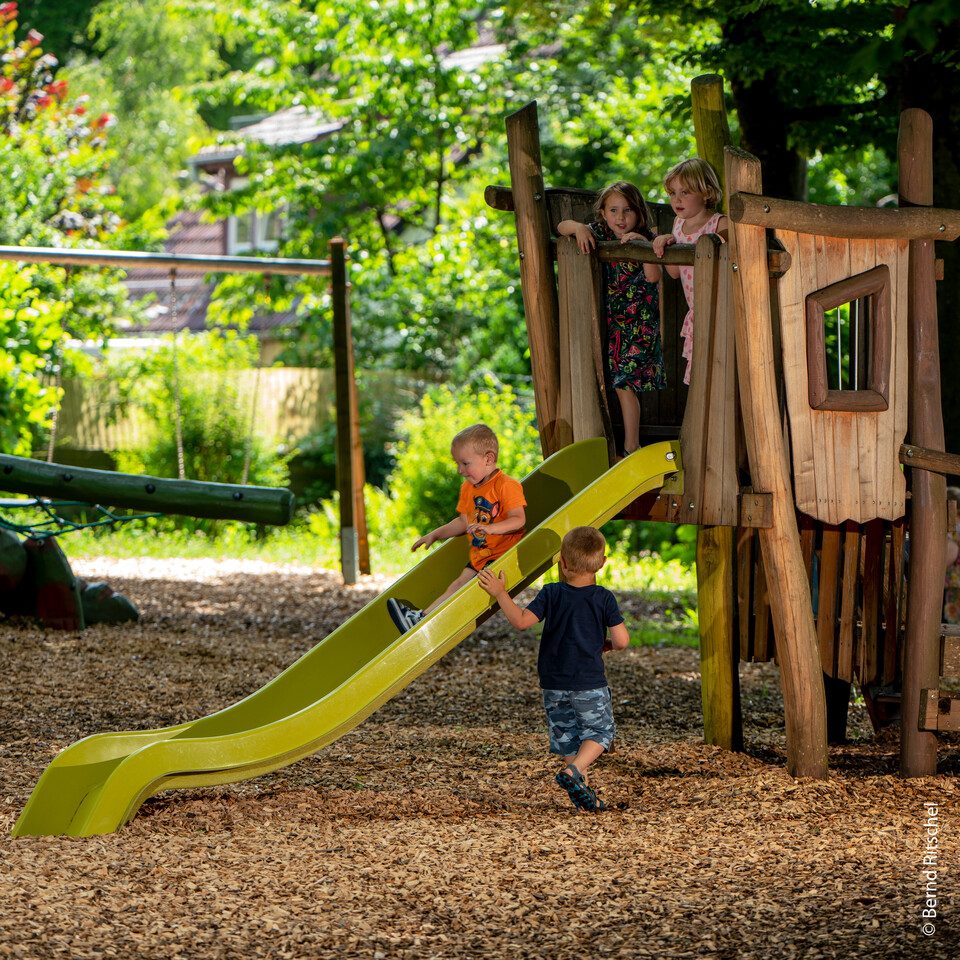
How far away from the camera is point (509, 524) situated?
4242mm

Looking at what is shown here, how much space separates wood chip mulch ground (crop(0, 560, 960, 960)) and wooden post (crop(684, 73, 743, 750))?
0.18 m

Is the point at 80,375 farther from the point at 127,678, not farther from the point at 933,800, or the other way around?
the point at 933,800

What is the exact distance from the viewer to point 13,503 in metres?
7.16

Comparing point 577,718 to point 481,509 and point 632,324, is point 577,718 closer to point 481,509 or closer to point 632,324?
point 481,509

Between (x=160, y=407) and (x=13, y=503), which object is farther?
(x=160, y=407)

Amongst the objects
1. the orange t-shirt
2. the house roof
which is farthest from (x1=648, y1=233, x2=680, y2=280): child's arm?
the house roof

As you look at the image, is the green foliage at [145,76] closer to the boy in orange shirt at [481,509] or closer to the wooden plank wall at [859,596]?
the boy in orange shirt at [481,509]

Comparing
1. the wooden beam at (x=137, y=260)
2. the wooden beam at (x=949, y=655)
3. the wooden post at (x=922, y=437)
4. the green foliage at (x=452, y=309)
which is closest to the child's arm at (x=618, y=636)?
the wooden post at (x=922, y=437)

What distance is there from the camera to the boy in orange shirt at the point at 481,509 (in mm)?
4250

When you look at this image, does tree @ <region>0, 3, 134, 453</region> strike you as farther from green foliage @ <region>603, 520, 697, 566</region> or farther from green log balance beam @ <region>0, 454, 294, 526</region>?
green foliage @ <region>603, 520, 697, 566</region>

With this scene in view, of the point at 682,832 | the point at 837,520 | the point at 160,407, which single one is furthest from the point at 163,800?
the point at 160,407

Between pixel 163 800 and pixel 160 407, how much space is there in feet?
31.6

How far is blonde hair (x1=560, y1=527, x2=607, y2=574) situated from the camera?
12.5ft

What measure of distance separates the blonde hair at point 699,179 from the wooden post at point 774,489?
0.50m
